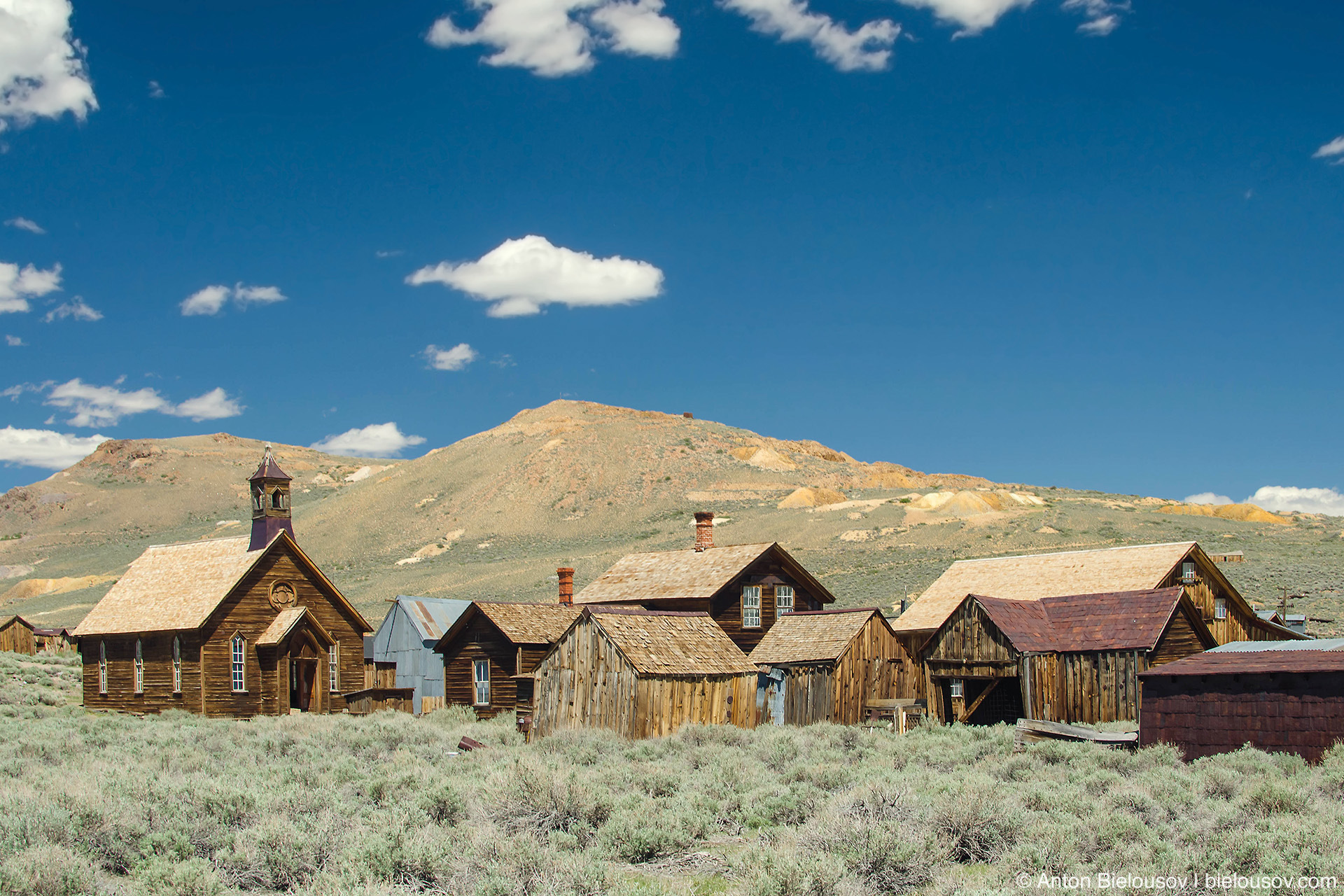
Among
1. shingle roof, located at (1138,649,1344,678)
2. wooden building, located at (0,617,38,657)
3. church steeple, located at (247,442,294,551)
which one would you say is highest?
church steeple, located at (247,442,294,551)

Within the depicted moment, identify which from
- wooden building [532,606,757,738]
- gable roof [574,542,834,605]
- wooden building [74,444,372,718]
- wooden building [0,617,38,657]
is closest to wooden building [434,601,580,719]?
gable roof [574,542,834,605]

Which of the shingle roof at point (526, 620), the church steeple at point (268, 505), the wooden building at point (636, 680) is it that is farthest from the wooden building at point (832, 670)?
the church steeple at point (268, 505)

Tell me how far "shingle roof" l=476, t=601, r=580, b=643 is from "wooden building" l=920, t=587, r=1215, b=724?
972 centimetres

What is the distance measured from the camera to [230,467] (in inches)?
6452

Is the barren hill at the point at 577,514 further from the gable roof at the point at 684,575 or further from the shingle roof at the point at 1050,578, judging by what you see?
the gable roof at the point at 684,575

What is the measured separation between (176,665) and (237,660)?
1.78 metres

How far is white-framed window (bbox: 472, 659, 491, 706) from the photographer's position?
29844 mm

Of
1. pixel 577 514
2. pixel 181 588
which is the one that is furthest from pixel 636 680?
pixel 577 514

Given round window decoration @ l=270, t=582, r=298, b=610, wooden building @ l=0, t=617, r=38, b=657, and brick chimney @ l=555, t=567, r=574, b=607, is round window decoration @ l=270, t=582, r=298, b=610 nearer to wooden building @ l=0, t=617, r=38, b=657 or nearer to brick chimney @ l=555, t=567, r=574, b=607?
brick chimney @ l=555, t=567, r=574, b=607

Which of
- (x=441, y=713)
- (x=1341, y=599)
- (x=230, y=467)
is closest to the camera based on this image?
(x=441, y=713)

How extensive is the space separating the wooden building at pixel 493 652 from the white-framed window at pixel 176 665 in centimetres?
764

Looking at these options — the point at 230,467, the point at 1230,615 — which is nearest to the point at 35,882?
the point at 1230,615

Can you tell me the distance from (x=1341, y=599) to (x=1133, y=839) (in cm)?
3882

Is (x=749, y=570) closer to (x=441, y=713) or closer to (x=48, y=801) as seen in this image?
(x=441, y=713)
